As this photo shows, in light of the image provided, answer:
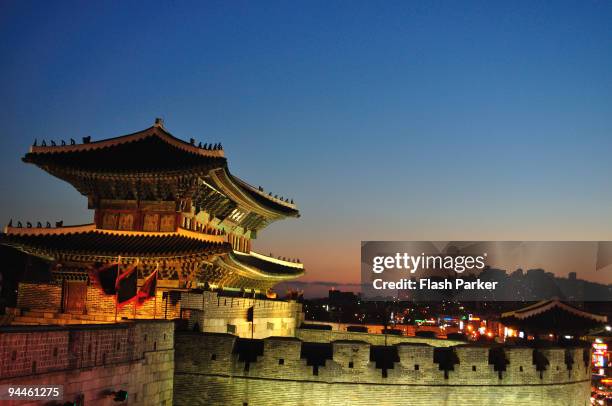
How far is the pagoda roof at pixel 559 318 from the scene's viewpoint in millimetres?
24688

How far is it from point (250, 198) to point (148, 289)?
10899mm

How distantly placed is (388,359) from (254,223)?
1839cm

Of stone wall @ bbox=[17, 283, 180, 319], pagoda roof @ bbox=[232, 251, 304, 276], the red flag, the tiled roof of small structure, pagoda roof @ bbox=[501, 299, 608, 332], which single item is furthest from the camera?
pagoda roof @ bbox=[232, 251, 304, 276]

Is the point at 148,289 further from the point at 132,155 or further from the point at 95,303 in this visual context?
the point at 132,155

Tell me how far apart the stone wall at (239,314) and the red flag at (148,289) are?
105 cm

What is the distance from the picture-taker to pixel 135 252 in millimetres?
21406

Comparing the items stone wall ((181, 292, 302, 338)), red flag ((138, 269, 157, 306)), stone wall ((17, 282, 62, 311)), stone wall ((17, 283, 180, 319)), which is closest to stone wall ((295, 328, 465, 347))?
stone wall ((181, 292, 302, 338))

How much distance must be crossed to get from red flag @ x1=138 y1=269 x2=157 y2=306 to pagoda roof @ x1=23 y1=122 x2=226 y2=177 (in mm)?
3983

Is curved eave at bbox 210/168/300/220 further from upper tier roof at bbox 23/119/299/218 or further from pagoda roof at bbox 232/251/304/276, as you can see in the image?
pagoda roof at bbox 232/251/304/276

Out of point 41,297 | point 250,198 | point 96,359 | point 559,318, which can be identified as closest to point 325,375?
point 96,359

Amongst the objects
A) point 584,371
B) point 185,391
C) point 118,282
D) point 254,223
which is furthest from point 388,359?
point 254,223

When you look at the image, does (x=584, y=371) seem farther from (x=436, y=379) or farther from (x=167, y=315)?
(x=167, y=315)

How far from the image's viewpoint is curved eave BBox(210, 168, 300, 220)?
2477 cm

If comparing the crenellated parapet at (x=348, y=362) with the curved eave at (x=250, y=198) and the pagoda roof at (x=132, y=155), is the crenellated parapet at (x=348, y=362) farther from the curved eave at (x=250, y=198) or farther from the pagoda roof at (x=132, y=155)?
the curved eave at (x=250, y=198)
